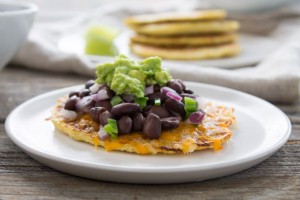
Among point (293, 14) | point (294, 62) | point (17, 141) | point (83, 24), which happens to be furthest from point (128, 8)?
point (17, 141)

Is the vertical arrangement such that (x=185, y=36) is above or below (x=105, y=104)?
below

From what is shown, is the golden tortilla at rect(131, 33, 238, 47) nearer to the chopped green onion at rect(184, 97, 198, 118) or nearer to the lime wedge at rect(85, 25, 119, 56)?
the lime wedge at rect(85, 25, 119, 56)

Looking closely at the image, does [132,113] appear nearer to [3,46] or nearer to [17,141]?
[17,141]

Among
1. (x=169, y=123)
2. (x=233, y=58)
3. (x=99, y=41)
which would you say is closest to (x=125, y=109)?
(x=169, y=123)

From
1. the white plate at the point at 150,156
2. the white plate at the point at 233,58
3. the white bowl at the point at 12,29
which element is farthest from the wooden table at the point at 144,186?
the white plate at the point at 233,58

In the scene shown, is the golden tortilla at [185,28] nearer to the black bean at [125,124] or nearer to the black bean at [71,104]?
the black bean at [71,104]

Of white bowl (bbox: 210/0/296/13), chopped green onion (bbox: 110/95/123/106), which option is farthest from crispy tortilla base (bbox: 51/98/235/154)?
→ white bowl (bbox: 210/0/296/13)

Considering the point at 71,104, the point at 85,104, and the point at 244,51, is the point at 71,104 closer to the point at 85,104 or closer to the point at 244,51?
the point at 85,104
